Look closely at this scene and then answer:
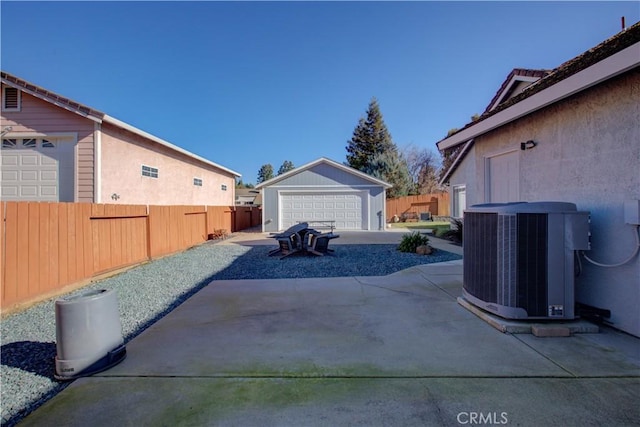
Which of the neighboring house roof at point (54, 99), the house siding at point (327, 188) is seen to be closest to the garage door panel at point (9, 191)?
the neighboring house roof at point (54, 99)

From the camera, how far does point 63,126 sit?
981 centimetres

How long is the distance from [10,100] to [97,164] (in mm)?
3476

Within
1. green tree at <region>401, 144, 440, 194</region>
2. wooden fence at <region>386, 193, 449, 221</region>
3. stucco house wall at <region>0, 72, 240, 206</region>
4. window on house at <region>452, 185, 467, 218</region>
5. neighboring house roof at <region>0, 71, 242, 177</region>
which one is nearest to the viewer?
neighboring house roof at <region>0, 71, 242, 177</region>

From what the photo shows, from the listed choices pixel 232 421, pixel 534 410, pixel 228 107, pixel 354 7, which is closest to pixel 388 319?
pixel 534 410

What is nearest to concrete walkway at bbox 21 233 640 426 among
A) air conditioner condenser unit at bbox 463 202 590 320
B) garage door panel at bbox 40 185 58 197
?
air conditioner condenser unit at bbox 463 202 590 320

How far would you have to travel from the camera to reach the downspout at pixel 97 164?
9.70 m

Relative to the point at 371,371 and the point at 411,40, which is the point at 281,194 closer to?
the point at 411,40

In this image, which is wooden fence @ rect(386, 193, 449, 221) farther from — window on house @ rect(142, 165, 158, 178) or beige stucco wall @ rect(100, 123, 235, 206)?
window on house @ rect(142, 165, 158, 178)

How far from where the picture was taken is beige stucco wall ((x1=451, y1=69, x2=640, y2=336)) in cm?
349

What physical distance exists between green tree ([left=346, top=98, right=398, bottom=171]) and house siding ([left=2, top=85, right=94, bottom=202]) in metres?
30.7

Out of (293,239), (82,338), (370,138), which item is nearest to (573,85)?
(82,338)

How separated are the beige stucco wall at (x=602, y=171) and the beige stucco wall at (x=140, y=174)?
455 inches

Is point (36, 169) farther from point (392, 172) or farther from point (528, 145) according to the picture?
point (392, 172)

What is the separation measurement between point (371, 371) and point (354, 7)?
10482 mm
